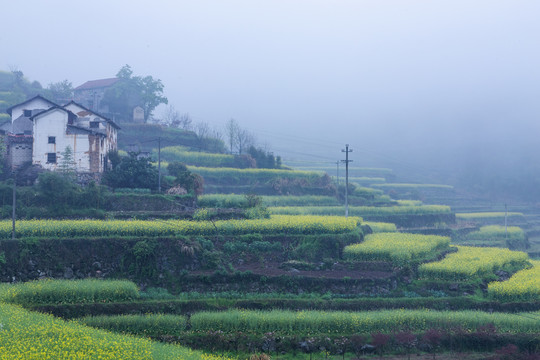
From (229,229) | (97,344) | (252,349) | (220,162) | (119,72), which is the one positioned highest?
(119,72)

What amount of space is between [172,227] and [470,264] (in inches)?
657

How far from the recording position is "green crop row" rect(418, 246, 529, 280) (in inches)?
1110

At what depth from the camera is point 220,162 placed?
5403 centimetres

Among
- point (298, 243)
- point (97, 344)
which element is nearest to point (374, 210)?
point (298, 243)

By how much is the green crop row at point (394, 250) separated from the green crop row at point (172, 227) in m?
2.07

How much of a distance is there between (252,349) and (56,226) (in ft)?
45.4

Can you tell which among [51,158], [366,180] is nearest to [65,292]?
[51,158]

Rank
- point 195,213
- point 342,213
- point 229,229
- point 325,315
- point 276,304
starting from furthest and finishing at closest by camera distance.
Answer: point 342,213 → point 195,213 → point 229,229 → point 276,304 → point 325,315

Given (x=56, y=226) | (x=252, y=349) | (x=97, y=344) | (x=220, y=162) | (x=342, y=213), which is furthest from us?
(x=220, y=162)

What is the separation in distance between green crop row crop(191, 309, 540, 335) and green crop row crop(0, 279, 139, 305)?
3.97 meters

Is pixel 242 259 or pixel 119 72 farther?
pixel 119 72

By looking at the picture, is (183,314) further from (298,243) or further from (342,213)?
(342,213)

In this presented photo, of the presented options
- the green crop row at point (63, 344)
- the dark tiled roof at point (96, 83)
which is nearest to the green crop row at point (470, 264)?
the green crop row at point (63, 344)

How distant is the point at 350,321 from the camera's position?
72.3 feet
